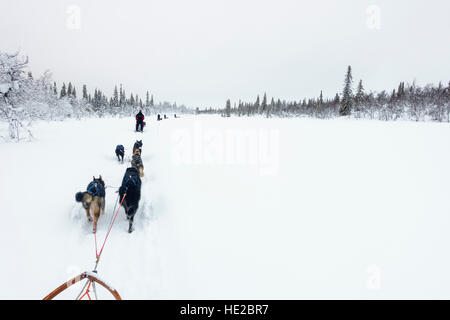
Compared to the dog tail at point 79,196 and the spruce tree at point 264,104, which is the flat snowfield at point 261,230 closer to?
the dog tail at point 79,196

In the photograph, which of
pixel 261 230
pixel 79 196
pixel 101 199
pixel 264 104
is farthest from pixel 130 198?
pixel 264 104

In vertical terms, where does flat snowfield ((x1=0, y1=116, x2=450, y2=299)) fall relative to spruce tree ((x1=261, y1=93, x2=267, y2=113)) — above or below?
below

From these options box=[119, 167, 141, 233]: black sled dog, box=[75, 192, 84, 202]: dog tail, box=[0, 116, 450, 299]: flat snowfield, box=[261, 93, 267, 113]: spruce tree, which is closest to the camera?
box=[0, 116, 450, 299]: flat snowfield

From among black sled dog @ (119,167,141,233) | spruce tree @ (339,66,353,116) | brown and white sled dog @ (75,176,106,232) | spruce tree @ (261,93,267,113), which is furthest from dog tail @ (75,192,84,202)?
spruce tree @ (261,93,267,113)

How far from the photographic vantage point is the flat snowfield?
2459 mm

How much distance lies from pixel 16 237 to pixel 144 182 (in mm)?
3081

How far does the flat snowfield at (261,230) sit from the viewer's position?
2.46 meters

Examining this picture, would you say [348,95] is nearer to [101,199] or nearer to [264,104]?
[101,199]

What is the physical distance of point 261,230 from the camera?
3.39 m

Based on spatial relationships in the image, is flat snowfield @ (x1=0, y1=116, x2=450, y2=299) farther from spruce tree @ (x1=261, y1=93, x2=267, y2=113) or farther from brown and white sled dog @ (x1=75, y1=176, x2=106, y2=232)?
spruce tree @ (x1=261, y1=93, x2=267, y2=113)

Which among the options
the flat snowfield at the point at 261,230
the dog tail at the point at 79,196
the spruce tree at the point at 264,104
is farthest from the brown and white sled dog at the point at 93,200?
the spruce tree at the point at 264,104
